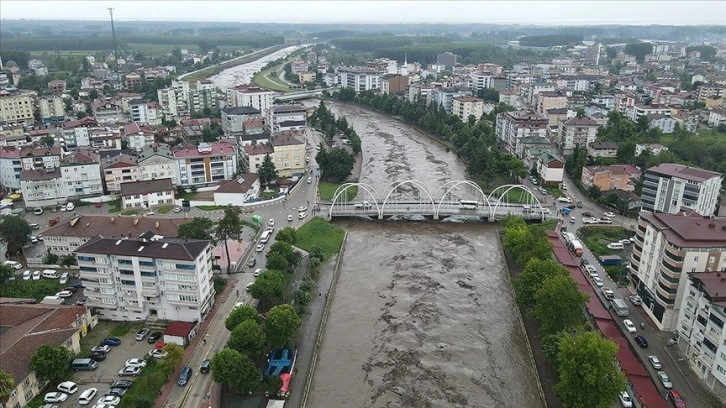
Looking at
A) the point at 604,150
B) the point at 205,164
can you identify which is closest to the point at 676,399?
the point at 604,150

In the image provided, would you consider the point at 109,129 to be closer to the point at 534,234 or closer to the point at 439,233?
the point at 439,233

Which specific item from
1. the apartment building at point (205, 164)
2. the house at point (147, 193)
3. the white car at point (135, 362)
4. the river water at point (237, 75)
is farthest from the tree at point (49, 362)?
the river water at point (237, 75)

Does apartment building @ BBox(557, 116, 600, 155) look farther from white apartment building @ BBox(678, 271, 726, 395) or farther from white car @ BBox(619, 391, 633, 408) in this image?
white car @ BBox(619, 391, 633, 408)

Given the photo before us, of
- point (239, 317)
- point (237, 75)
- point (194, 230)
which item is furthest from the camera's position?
point (237, 75)

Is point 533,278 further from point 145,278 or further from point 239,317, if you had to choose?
point 145,278

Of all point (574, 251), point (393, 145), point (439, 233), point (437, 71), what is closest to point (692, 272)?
point (574, 251)

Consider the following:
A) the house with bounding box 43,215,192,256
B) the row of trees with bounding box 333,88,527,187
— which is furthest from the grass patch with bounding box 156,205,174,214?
the row of trees with bounding box 333,88,527,187
